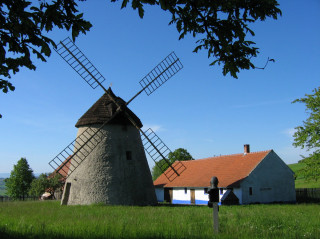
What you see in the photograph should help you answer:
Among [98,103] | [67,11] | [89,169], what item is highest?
[98,103]

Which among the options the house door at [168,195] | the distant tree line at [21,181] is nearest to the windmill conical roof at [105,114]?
the house door at [168,195]

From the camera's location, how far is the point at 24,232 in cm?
684

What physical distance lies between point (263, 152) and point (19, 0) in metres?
24.1

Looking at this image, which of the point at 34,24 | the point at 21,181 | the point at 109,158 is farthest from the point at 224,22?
the point at 21,181

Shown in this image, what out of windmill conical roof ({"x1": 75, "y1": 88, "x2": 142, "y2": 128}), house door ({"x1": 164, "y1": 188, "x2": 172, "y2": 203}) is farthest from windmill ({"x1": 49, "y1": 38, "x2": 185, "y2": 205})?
house door ({"x1": 164, "y1": 188, "x2": 172, "y2": 203})

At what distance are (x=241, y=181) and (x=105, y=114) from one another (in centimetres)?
1154

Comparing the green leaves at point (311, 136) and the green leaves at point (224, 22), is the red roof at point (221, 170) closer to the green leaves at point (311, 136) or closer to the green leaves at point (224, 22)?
the green leaves at point (311, 136)

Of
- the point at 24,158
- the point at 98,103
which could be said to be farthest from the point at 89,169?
the point at 24,158

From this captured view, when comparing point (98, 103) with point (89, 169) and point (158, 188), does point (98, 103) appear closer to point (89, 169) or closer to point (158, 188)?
point (89, 169)

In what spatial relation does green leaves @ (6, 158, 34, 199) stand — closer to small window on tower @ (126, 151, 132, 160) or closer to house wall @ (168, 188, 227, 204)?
house wall @ (168, 188, 227, 204)

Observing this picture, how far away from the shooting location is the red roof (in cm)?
2369

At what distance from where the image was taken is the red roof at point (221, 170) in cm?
2369

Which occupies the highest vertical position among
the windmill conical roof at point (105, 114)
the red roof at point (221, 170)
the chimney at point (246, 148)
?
the windmill conical roof at point (105, 114)

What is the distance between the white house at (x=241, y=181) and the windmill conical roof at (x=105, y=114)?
31.1ft
